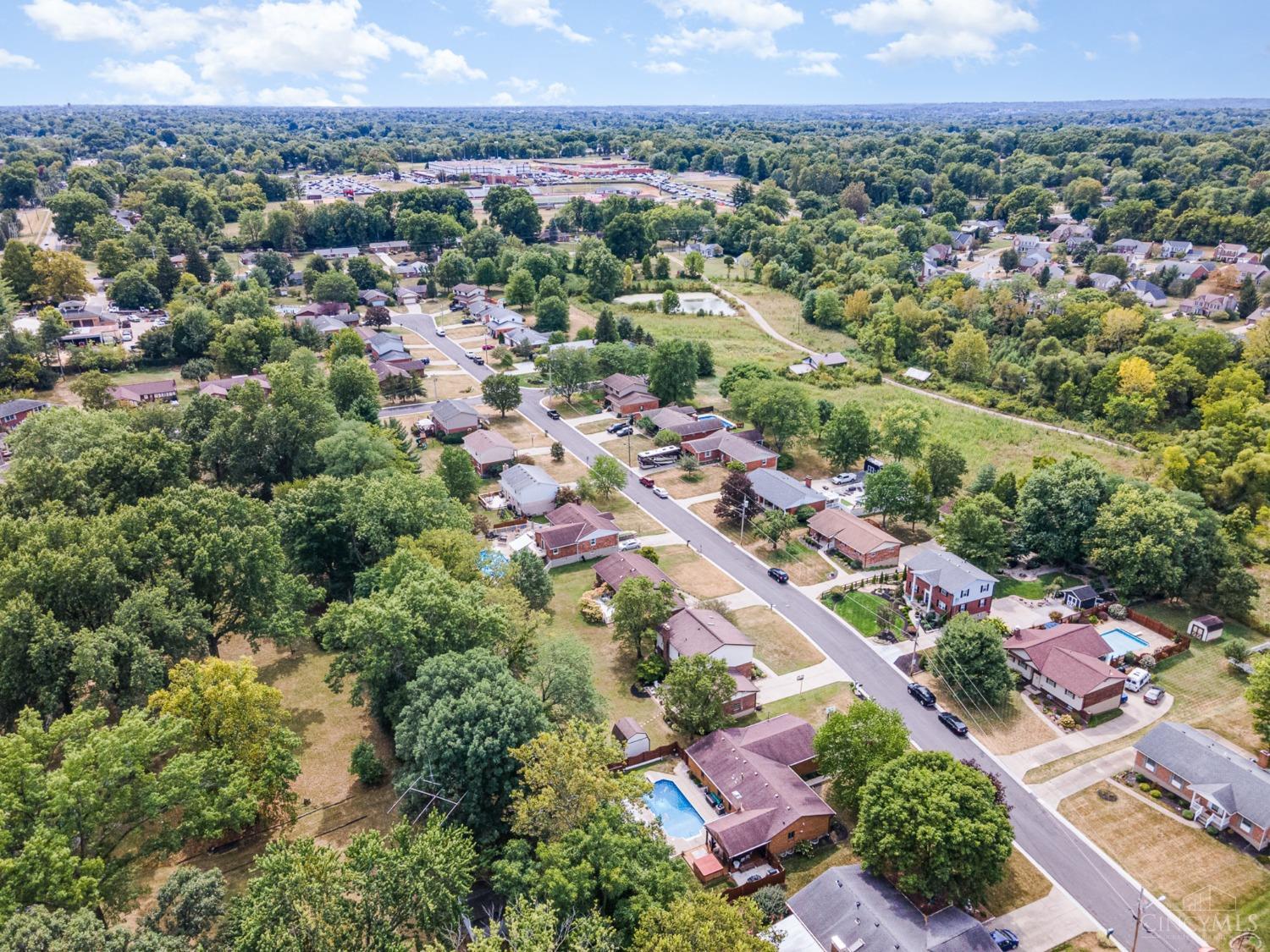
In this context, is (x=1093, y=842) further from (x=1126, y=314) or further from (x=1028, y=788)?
(x=1126, y=314)

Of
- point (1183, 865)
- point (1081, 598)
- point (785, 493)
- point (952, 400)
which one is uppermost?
point (785, 493)

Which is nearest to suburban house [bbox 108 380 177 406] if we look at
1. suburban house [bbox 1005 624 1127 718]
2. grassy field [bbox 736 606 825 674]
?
grassy field [bbox 736 606 825 674]

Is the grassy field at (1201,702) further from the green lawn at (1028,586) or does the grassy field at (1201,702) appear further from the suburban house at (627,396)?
the suburban house at (627,396)

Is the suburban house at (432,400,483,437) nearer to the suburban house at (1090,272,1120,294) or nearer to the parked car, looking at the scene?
the parked car

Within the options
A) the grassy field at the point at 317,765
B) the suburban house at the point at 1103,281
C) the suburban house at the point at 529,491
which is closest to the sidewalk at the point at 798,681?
the grassy field at the point at 317,765

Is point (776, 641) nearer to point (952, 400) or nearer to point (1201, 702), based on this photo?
point (1201, 702)

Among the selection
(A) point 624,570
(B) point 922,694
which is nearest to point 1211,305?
(B) point 922,694
